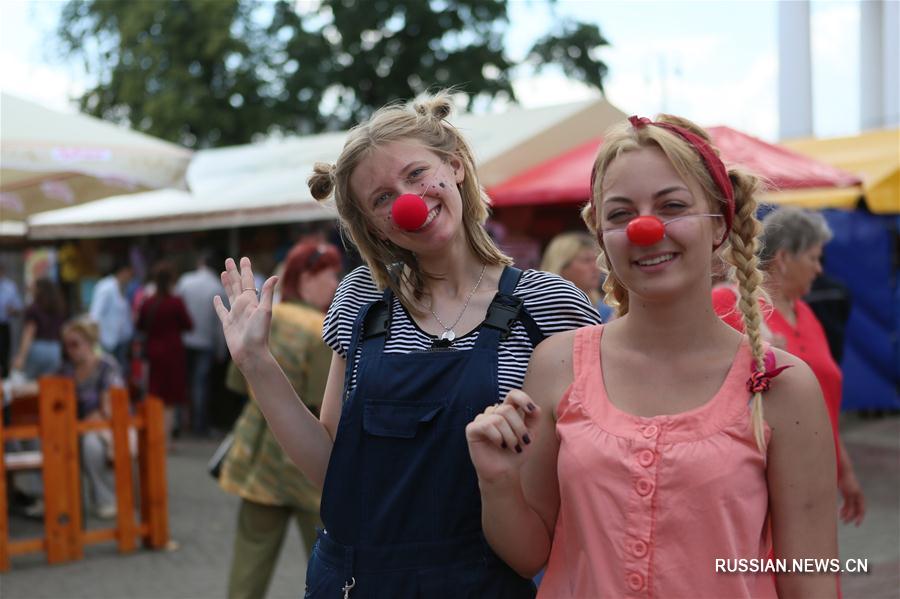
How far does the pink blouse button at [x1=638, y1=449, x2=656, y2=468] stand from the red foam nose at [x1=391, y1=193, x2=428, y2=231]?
2.37 feet

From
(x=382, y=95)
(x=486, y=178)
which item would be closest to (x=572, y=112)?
(x=486, y=178)

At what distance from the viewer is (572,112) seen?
34.1 ft

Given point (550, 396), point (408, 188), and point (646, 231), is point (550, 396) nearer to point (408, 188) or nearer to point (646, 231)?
point (646, 231)

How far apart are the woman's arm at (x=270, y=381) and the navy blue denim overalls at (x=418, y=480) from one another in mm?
156

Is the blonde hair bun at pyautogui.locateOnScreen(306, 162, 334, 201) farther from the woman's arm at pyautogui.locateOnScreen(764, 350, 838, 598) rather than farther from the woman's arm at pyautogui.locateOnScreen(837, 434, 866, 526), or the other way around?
the woman's arm at pyautogui.locateOnScreen(837, 434, 866, 526)

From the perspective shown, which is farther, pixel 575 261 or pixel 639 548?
pixel 575 261

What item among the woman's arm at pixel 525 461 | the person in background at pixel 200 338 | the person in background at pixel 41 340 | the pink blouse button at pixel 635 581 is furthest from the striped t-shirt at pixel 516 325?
the person in background at pixel 200 338

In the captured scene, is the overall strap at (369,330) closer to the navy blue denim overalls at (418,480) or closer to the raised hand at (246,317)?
the navy blue denim overalls at (418,480)

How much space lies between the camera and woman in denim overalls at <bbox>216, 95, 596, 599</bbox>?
6.91 ft

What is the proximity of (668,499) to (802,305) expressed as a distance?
2.43m

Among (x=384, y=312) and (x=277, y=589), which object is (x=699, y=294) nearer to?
(x=384, y=312)

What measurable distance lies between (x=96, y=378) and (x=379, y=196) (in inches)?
256

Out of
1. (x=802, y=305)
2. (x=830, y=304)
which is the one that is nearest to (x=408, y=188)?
(x=802, y=305)

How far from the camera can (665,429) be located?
1.77 m
